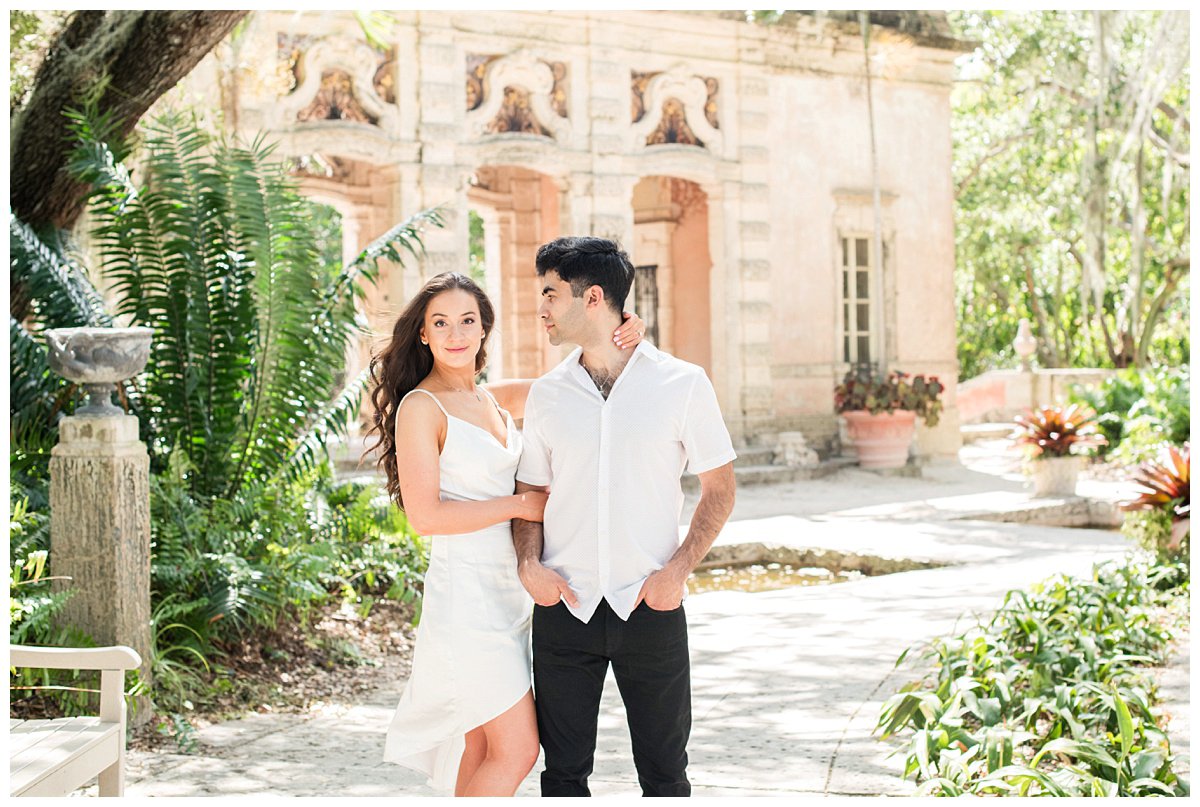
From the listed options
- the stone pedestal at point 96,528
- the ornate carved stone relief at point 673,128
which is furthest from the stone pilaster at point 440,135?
the stone pedestal at point 96,528

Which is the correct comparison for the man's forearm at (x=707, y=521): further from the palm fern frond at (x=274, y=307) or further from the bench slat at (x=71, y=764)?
the palm fern frond at (x=274, y=307)

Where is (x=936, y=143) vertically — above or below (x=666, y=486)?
above

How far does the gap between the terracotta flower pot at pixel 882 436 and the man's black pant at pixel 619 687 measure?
494 inches

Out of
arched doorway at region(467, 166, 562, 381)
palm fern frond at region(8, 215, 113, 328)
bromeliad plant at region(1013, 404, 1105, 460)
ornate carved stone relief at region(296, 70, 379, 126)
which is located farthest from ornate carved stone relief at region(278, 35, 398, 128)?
bromeliad plant at region(1013, 404, 1105, 460)

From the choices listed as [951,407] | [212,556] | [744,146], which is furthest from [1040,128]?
[212,556]

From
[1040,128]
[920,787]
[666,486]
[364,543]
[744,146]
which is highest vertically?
[1040,128]

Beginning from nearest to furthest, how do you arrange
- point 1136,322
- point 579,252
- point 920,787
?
1. point 579,252
2. point 920,787
3. point 1136,322

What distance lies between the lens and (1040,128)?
2055 cm

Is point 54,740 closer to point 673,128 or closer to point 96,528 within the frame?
point 96,528

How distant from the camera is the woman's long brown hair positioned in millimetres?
3381

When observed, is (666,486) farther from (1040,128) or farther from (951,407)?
(1040,128)

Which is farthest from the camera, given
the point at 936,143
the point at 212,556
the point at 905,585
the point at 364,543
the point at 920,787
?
the point at 936,143

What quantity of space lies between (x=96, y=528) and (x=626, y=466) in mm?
2688

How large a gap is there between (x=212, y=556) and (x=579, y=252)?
3.09 m
